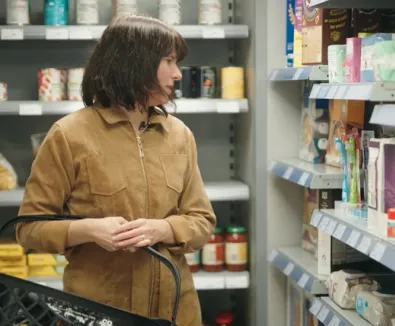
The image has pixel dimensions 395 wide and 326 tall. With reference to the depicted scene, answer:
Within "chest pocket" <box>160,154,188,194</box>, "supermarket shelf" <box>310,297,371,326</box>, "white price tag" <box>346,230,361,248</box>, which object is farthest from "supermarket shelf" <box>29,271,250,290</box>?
"chest pocket" <box>160,154,188,194</box>

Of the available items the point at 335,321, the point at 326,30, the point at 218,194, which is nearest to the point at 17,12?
the point at 218,194

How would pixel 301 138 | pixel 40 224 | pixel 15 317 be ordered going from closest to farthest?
1. pixel 15 317
2. pixel 40 224
3. pixel 301 138

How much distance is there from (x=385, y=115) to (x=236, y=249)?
6.78 ft

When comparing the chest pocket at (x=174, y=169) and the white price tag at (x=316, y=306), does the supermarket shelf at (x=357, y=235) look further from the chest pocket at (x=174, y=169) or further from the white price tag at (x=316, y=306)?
the chest pocket at (x=174, y=169)

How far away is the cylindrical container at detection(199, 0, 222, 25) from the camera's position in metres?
4.11

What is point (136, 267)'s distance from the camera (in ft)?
7.35

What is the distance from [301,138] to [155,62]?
1828mm

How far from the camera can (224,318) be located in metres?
4.32

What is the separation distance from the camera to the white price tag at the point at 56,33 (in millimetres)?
3966

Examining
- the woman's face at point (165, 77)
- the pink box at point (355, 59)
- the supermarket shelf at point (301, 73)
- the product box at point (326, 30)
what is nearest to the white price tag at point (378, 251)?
the pink box at point (355, 59)

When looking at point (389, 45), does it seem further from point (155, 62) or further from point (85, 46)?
point (85, 46)

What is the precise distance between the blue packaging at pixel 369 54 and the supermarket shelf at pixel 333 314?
34.2 inches

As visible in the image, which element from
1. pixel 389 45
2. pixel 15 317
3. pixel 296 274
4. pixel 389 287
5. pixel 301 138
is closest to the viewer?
pixel 15 317

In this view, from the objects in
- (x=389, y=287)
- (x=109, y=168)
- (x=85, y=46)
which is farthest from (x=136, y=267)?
(x=85, y=46)
